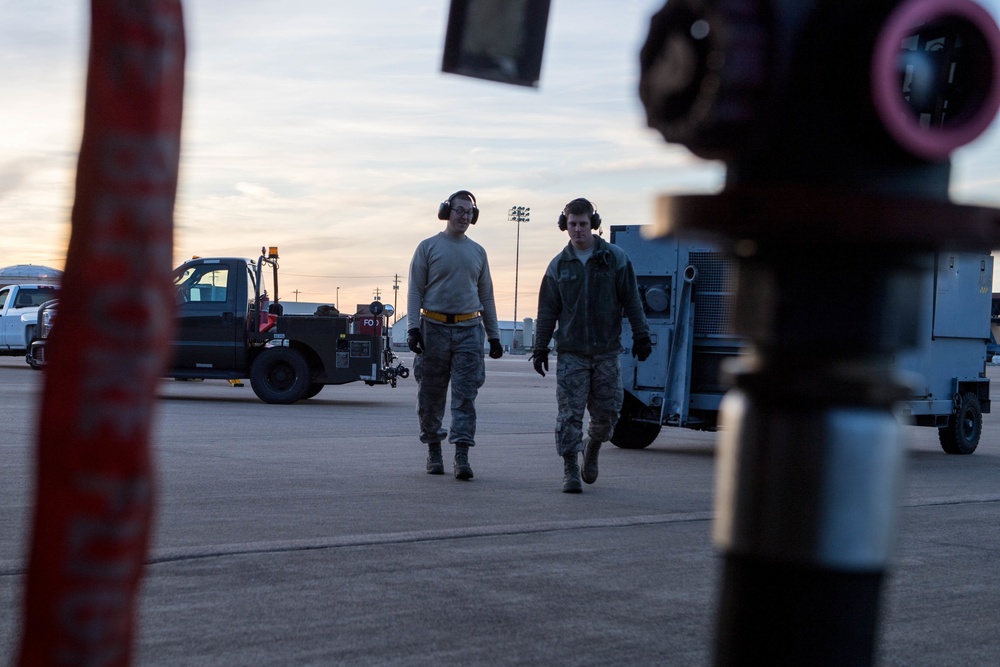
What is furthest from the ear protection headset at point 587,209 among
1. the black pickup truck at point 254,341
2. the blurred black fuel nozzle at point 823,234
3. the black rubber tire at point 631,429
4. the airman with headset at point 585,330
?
the black pickup truck at point 254,341

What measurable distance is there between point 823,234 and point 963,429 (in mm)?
13300

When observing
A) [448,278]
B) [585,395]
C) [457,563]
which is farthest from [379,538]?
[448,278]

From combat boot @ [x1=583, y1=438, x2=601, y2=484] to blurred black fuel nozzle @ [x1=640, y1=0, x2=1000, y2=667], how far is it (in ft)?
24.7

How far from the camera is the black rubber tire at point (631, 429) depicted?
1280 centimetres

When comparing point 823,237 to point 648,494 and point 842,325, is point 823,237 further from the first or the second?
point 648,494

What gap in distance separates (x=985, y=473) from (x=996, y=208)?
1076 cm

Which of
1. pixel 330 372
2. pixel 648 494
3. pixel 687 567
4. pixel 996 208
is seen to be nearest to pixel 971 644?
pixel 687 567

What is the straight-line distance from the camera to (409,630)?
13.4 ft

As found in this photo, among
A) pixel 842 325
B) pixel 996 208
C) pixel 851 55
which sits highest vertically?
pixel 851 55

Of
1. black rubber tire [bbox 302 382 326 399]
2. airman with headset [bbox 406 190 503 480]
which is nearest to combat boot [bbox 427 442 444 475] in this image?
airman with headset [bbox 406 190 503 480]

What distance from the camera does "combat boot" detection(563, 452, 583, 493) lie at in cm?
828

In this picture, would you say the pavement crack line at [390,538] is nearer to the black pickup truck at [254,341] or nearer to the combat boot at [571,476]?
the combat boot at [571,476]

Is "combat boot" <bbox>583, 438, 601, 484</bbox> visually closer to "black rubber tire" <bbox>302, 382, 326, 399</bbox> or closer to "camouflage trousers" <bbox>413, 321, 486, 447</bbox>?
"camouflage trousers" <bbox>413, 321, 486, 447</bbox>

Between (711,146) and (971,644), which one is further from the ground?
(711,146)
